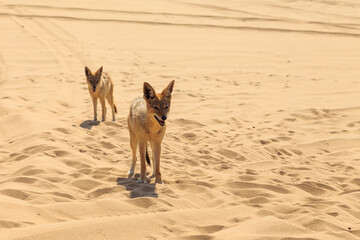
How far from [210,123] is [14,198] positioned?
5.59 metres

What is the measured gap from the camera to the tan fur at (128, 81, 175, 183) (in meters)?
6.57

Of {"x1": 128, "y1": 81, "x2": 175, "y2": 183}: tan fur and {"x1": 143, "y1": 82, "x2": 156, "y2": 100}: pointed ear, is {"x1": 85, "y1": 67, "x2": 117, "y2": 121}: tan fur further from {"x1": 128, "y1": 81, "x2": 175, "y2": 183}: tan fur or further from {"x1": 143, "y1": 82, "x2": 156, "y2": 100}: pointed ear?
{"x1": 143, "y1": 82, "x2": 156, "y2": 100}: pointed ear

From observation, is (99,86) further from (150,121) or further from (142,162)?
(150,121)

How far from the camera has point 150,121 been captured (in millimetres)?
6793

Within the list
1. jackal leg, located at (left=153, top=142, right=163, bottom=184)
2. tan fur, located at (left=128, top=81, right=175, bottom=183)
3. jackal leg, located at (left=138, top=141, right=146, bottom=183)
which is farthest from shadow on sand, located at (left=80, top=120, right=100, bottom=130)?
jackal leg, located at (left=153, top=142, right=163, bottom=184)

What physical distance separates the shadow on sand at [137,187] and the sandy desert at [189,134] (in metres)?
0.02

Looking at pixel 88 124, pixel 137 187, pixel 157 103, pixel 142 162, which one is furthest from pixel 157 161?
pixel 88 124

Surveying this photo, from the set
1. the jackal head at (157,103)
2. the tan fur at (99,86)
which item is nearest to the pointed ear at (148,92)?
the jackal head at (157,103)

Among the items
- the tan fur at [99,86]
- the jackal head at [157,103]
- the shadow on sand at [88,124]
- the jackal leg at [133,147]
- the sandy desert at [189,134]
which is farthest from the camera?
the tan fur at [99,86]

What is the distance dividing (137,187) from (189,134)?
10.3ft

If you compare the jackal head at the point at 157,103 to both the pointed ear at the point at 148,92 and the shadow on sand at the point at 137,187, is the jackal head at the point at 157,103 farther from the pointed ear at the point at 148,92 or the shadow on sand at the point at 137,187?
the shadow on sand at the point at 137,187

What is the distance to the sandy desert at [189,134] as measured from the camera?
5.45 metres

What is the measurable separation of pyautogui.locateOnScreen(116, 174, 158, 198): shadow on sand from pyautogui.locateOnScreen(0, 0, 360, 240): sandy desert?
25 millimetres

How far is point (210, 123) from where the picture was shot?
10.7 m
